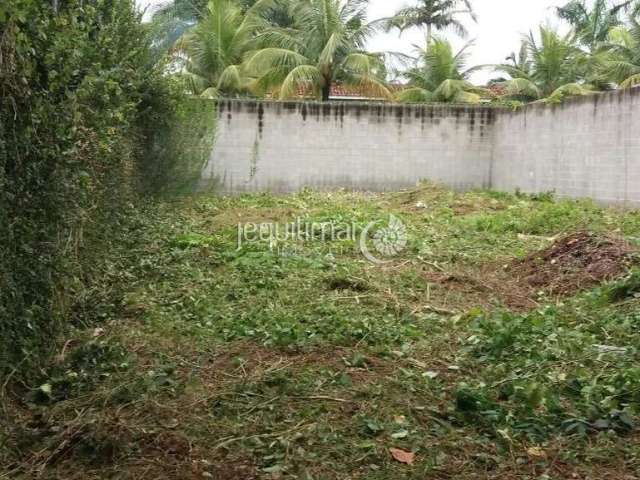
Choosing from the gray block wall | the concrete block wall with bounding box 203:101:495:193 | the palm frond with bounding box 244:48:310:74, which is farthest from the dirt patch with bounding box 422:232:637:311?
the palm frond with bounding box 244:48:310:74

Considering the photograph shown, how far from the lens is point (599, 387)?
3.05m

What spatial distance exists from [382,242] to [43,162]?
4.55 m

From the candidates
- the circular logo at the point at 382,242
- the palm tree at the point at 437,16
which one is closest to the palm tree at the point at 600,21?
the palm tree at the point at 437,16

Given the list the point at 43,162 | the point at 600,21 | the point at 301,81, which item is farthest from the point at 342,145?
the point at 600,21

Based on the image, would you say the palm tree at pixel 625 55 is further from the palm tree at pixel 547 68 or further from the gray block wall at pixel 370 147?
the gray block wall at pixel 370 147

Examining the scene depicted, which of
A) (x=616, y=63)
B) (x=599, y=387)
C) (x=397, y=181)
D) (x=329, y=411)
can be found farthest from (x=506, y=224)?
(x=616, y=63)

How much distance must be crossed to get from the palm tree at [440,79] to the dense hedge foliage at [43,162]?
1298cm

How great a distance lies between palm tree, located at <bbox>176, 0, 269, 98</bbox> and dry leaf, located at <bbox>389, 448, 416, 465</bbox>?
13.0 m

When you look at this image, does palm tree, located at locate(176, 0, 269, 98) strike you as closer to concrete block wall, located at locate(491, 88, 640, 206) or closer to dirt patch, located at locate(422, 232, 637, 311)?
concrete block wall, located at locate(491, 88, 640, 206)

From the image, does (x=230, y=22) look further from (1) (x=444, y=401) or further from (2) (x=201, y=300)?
(1) (x=444, y=401)

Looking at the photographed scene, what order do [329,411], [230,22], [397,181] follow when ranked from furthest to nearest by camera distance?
[230,22], [397,181], [329,411]

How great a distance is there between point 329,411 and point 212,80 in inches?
555

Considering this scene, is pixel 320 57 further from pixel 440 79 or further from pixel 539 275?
pixel 539 275

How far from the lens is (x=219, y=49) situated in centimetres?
1533
